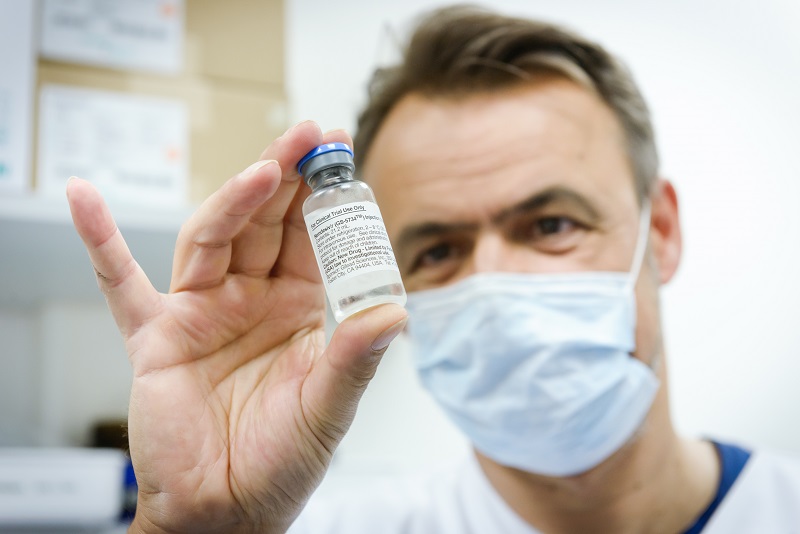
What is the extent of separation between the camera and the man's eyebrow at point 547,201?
1184 millimetres

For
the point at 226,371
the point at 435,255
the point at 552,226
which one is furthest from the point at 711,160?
the point at 226,371

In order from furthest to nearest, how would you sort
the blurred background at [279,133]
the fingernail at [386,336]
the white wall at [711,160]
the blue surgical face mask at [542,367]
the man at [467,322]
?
1. the white wall at [711,160]
2. the blurred background at [279,133]
3. the blue surgical face mask at [542,367]
4. the man at [467,322]
5. the fingernail at [386,336]

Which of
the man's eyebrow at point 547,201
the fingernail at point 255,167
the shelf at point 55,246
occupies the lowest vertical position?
the shelf at point 55,246

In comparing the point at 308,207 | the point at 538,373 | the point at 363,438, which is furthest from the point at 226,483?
the point at 363,438

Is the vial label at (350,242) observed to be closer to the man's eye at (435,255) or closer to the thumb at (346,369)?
the thumb at (346,369)

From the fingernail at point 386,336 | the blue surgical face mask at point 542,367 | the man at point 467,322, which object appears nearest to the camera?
the fingernail at point 386,336

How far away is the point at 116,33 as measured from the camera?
4.46 feet

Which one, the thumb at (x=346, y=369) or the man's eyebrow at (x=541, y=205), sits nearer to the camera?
the thumb at (x=346, y=369)

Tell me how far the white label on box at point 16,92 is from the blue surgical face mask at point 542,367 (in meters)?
0.79

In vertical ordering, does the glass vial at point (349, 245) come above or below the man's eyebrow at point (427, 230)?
above

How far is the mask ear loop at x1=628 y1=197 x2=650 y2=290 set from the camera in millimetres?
1193

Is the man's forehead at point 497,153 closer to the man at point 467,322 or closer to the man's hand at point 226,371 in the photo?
the man at point 467,322

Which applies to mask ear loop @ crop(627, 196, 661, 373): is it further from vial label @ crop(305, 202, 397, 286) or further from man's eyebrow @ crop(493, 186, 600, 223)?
vial label @ crop(305, 202, 397, 286)

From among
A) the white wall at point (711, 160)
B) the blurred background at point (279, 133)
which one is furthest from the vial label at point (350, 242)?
the white wall at point (711, 160)
